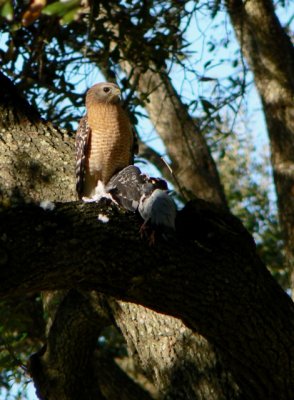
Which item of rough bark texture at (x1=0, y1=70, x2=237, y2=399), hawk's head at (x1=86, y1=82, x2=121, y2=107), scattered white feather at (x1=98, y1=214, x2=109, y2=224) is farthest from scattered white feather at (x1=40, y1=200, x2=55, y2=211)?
hawk's head at (x1=86, y1=82, x2=121, y2=107)

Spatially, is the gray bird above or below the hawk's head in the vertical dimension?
below

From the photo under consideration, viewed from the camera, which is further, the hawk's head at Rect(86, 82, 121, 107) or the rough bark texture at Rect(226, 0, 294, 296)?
the rough bark texture at Rect(226, 0, 294, 296)

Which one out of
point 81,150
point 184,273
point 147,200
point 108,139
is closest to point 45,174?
point 81,150

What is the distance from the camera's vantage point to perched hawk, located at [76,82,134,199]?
589cm

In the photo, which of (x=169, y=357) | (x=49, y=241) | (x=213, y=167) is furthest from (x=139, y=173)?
(x=213, y=167)

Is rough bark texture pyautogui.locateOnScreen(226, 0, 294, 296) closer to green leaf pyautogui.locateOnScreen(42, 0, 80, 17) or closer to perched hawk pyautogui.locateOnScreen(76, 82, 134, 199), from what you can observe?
perched hawk pyautogui.locateOnScreen(76, 82, 134, 199)

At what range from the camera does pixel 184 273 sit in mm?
3914

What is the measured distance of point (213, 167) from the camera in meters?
8.16

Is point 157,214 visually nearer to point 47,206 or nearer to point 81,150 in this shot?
point 47,206

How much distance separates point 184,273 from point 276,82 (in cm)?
372

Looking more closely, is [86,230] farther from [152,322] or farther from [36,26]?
[36,26]

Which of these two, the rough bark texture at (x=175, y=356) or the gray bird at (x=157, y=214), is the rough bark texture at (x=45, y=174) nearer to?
the rough bark texture at (x=175, y=356)

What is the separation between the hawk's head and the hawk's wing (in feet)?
0.58

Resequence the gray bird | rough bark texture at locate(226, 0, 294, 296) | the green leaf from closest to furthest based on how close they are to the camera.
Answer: the green leaf
the gray bird
rough bark texture at locate(226, 0, 294, 296)
